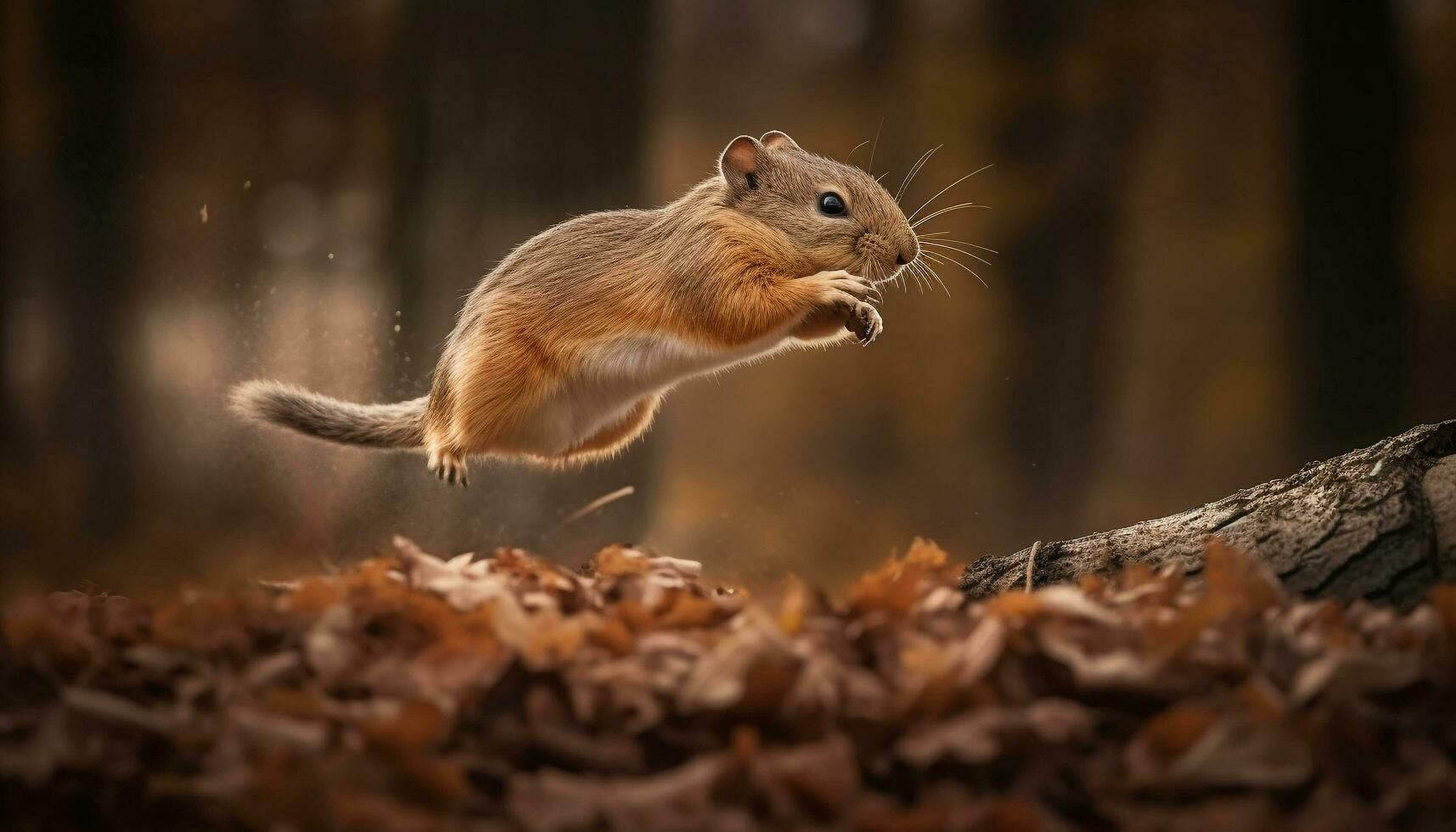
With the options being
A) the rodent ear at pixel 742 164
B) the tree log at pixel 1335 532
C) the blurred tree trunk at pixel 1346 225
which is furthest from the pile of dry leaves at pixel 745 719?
the blurred tree trunk at pixel 1346 225

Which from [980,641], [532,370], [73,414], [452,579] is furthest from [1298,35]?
[73,414]

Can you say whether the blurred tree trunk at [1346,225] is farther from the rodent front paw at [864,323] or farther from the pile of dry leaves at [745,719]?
the pile of dry leaves at [745,719]

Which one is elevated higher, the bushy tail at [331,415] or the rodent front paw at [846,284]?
the rodent front paw at [846,284]

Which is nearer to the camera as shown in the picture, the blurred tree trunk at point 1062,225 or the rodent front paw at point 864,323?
the rodent front paw at point 864,323

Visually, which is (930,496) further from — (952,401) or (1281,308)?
(1281,308)

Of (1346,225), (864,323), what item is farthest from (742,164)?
(1346,225)

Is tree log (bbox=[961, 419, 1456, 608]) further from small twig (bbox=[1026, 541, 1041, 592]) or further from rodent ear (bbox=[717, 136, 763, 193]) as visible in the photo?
rodent ear (bbox=[717, 136, 763, 193])

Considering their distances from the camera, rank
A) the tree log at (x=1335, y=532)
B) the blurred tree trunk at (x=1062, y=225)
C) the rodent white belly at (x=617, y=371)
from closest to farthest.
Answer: the tree log at (x=1335, y=532) < the rodent white belly at (x=617, y=371) < the blurred tree trunk at (x=1062, y=225)
